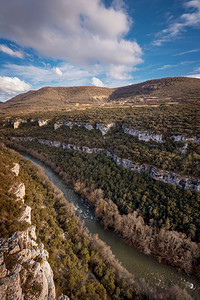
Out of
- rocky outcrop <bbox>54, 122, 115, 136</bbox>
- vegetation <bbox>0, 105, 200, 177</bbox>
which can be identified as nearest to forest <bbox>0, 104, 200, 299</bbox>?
vegetation <bbox>0, 105, 200, 177</bbox>

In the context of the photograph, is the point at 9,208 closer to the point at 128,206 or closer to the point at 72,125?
the point at 128,206

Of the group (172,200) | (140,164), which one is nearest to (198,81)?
(140,164)

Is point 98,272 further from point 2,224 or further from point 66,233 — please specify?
point 2,224

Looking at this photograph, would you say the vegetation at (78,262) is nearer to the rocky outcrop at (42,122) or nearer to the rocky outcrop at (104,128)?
the rocky outcrop at (104,128)

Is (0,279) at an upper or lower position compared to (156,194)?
upper

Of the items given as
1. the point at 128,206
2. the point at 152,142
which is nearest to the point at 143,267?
the point at 128,206

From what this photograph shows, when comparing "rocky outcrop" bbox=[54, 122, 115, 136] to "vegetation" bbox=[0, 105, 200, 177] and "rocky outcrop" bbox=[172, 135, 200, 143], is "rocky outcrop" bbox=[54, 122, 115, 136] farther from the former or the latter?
"rocky outcrop" bbox=[172, 135, 200, 143]

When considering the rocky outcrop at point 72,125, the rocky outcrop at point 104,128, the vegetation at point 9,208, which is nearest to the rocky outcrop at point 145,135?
the rocky outcrop at point 104,128
